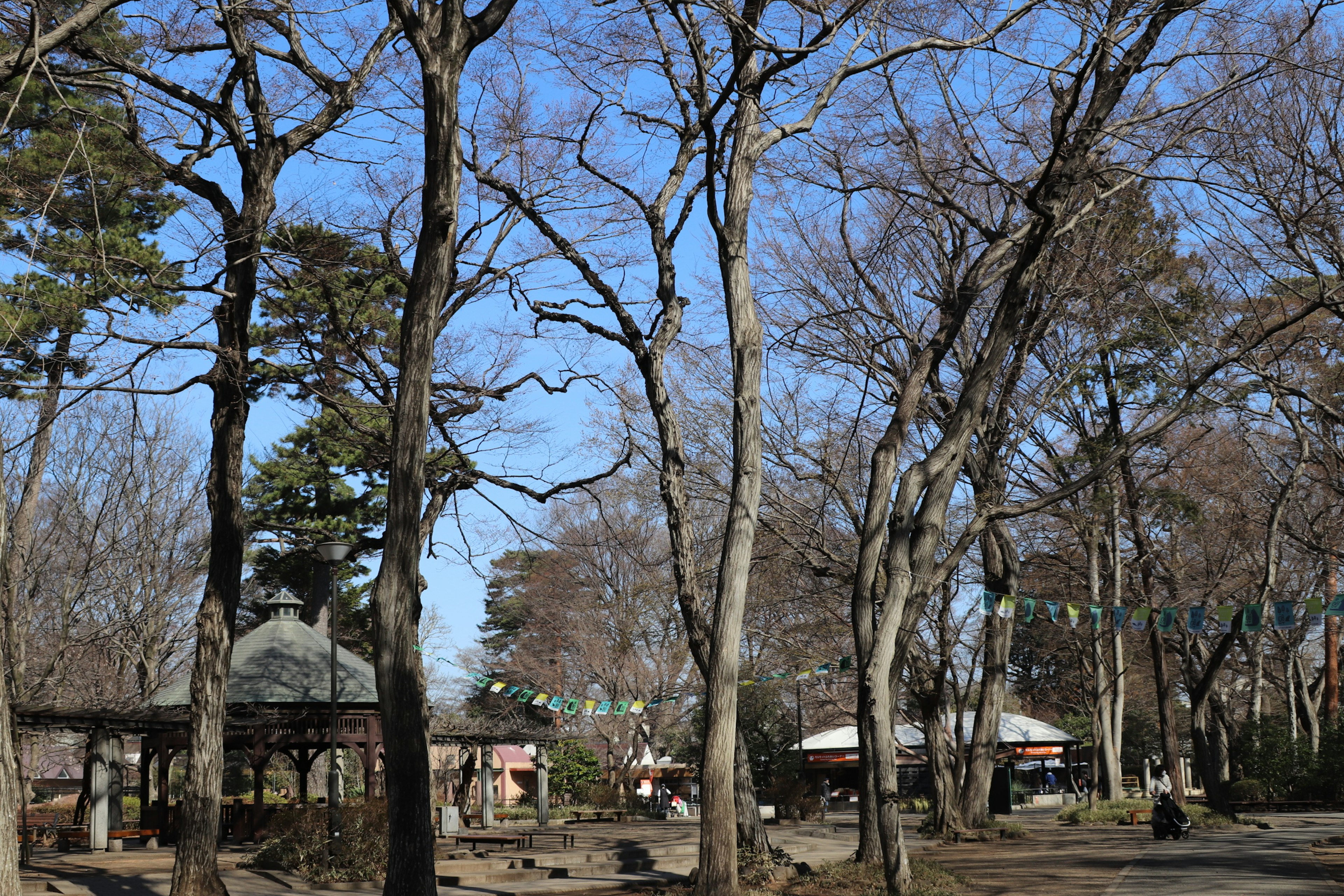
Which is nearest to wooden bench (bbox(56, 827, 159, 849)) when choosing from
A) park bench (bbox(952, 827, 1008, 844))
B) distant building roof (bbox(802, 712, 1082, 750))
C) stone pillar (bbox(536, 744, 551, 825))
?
stone pillar (bbox(536, 744, 551, 825))

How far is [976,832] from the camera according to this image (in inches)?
874

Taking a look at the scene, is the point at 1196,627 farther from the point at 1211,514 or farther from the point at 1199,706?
the point at 1211,514

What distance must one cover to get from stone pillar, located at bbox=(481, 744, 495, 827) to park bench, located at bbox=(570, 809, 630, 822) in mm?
3481

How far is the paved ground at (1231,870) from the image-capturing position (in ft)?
39.9

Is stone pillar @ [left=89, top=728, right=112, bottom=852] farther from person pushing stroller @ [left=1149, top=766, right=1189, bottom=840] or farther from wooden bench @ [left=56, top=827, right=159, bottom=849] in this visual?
person pushing stroller @ [left=1149, top=766, right=1189, bottom=840]

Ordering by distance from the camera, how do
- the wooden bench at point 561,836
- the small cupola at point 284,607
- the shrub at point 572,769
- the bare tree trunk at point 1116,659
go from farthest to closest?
the shrub at point 572,769
the small cupola at point 284,607
the bare tree trunk at point 1116,659
the wooden bench at point 561,836

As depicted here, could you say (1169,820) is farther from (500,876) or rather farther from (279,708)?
(279,708)

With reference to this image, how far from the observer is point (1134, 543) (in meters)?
26.3

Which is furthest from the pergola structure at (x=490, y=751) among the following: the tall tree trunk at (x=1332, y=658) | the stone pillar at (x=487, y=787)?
the tall tree trunk at (x=1332, y=658)

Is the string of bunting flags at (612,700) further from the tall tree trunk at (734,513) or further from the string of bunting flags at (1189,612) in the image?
the tall tree trunk at (734,513)

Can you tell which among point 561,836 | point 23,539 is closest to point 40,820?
point 23,539

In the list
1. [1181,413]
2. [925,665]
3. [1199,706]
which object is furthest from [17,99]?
[1199,706]

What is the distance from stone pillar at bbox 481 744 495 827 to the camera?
1138 inches

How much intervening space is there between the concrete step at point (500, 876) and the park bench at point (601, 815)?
14.8 meters
